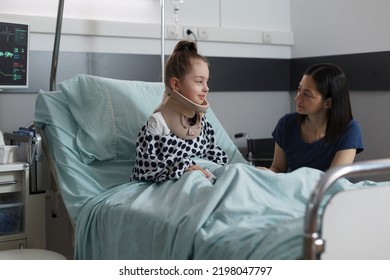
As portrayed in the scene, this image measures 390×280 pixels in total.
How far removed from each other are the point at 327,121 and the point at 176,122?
71cm

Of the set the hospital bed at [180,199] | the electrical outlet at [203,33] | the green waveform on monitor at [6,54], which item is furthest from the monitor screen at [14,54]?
the electrical outlet at [203,33]

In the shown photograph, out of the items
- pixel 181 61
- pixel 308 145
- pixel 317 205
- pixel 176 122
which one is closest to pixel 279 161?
pixel 308 145

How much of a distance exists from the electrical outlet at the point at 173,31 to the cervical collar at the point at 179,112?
141cm

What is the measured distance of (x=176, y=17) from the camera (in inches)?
161

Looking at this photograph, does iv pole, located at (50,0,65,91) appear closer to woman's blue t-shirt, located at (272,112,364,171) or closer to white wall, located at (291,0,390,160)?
woman's blue t-shirt, located at (272,112,364,171)

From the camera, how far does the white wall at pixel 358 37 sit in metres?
4.00

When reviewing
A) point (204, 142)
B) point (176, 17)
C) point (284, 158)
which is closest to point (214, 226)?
point (204, 142)

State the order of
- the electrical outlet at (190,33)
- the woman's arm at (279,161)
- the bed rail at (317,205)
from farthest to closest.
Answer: the electrical outlet at (190,33)
the woman's arm at (279,161)
the bed rail at (317,205)

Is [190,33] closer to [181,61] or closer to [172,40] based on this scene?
[172,40]

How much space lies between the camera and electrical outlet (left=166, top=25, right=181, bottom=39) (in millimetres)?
4026

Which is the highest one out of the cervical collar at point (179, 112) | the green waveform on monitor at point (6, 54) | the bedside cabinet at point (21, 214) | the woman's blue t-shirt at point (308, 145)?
the green waveform on monitor at point (6, 54)

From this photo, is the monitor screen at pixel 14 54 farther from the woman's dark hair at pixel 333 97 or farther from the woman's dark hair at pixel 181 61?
the woman's dark hair at pixel 333 97

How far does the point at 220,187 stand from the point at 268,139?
2431 mm

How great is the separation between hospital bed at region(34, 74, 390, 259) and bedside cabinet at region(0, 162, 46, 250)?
0.56ft
